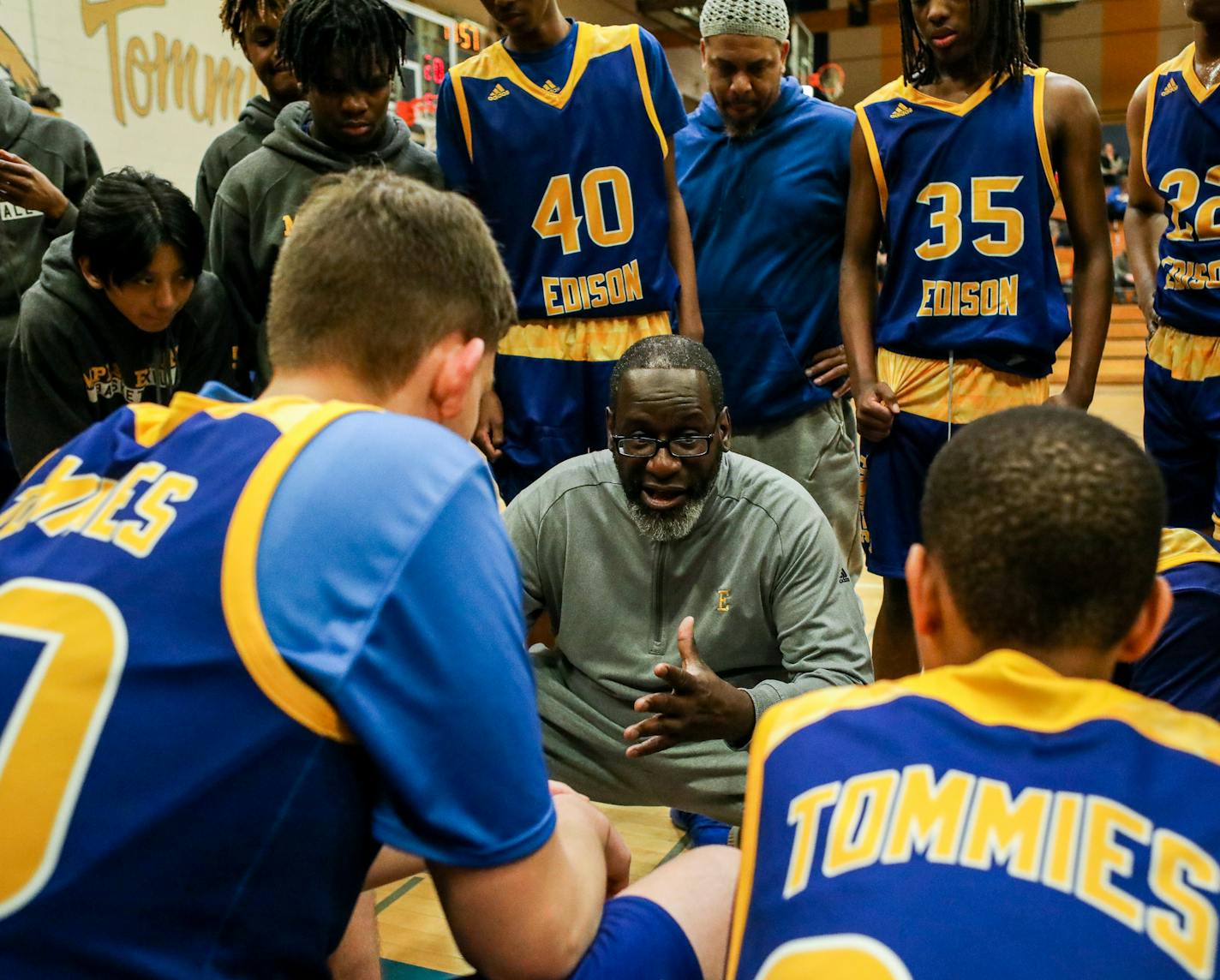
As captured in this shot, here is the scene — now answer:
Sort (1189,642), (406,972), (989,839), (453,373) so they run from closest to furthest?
1. (989,839)
2. (453,373)
3. (1189,642)
4. (406,972)

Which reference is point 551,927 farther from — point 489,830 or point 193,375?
point 193,375

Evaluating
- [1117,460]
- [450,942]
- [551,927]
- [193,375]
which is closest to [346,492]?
[551,927]

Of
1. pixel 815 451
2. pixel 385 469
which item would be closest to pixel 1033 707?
pixel 385 469

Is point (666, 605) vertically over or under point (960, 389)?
under

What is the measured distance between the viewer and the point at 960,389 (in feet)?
8.84

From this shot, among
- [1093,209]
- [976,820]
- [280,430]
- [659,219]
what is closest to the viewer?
[976,820]

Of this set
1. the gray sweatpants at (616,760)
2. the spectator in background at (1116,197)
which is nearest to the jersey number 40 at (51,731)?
the gray sweatpants at (616,760)

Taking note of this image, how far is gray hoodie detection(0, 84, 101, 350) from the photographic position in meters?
3.18

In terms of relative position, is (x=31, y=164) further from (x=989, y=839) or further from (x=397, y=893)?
(x=989, y=839)

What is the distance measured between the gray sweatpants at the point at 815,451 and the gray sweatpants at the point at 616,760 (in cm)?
93

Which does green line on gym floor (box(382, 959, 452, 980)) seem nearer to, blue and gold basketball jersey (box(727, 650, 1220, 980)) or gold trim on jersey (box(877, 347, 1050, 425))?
blue and gold basketball jersey (box(727, 650, 1220, 980))

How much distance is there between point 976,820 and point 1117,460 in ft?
1.21

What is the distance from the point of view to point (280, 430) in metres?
1.05

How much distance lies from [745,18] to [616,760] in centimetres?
187
